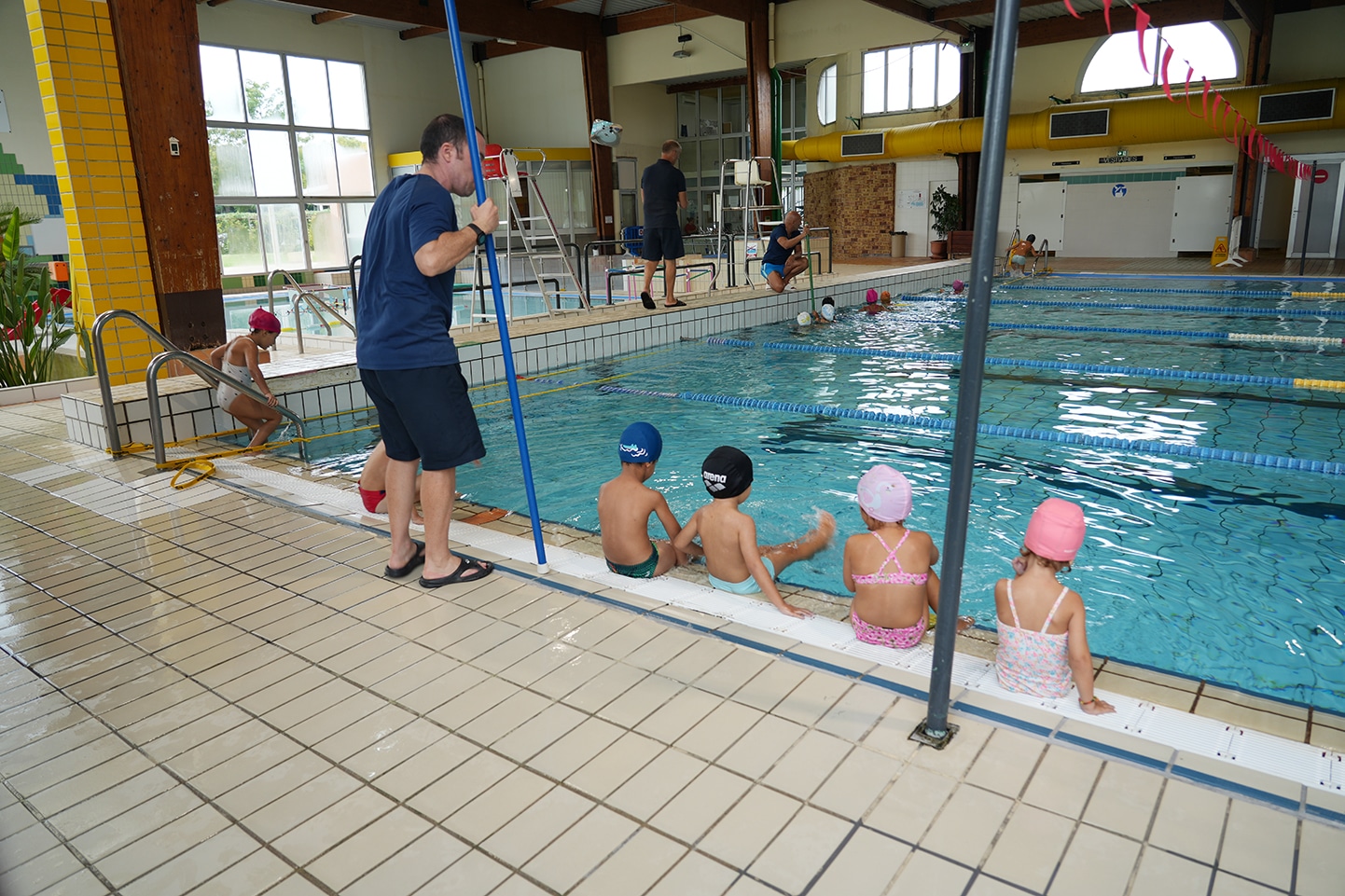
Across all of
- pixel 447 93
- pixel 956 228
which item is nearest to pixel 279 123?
pixel 447 93

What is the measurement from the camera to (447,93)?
71.5 feet

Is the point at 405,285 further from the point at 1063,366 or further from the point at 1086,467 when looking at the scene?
the point at 1063,366

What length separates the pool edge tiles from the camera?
5.88 ft

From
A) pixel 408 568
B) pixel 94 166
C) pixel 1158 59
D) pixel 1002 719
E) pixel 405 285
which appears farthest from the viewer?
pixel 1158 59

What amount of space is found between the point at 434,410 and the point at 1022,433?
12.8 feet

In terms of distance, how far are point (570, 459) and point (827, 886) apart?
154 inches

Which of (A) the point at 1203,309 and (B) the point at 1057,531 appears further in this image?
(A) the point at 1203,309

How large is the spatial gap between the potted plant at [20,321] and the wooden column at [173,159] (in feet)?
4.03

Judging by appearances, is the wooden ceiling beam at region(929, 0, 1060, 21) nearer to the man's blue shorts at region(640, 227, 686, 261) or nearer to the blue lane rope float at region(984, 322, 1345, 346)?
the blue lane rope float at region(984, 322, 1345, 346)

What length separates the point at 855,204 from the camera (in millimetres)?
20875

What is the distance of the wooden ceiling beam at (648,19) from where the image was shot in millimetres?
17344

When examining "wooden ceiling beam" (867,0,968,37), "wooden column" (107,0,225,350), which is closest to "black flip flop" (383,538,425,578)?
"wooden column" (107,0,225,350)

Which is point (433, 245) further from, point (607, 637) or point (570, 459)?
point (570, 459)

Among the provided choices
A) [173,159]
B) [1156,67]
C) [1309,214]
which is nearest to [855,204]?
[1156,67]
